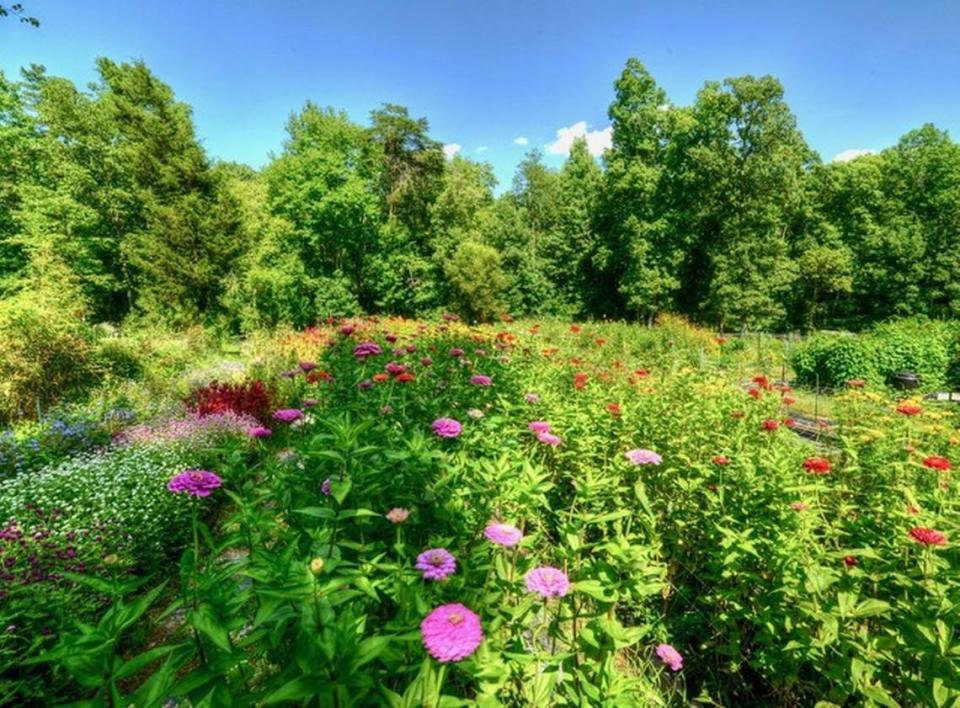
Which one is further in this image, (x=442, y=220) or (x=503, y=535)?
(x=442, y=220)

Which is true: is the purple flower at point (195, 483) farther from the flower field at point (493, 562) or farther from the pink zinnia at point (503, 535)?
the pink zinnia at point (503, 535)

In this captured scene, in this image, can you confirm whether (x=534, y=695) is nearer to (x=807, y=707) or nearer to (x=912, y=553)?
(x=807, y=707)

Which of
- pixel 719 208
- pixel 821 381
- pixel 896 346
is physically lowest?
pixel 821 381

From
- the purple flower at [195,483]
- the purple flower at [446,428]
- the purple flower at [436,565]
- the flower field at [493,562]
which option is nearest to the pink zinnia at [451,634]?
the flower field at [493,562]

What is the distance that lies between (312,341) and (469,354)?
24.0 ft

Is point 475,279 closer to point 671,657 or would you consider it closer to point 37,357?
point 37,357

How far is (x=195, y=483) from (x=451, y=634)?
967 millimetres

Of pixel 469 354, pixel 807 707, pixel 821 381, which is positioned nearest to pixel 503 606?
pixel 807 707

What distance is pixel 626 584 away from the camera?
1.51 m

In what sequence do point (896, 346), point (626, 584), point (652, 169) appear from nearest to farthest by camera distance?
point (626, 584) < point (896, 346) < point (652, 169)

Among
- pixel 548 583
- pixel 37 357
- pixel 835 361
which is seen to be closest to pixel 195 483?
pixel 548 583

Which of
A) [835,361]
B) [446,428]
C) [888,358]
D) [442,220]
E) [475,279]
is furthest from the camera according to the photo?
[442,220]

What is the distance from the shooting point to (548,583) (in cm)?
123

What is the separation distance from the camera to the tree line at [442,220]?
1641 cm
